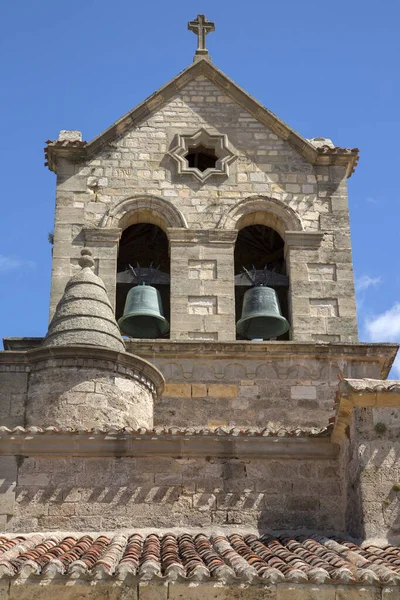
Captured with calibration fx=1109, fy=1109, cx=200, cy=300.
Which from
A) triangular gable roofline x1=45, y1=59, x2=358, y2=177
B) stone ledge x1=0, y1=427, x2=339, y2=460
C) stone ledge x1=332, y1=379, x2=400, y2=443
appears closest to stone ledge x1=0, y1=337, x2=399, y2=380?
stone ledge x1=0, y1=427, x2=339, y2=460

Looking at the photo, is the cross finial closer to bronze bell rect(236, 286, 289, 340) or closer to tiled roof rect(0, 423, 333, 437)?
bronze bell rect(236, 286, 289, 340)

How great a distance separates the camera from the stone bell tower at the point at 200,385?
8.73 m

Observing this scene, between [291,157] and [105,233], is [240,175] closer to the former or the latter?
[291,157]

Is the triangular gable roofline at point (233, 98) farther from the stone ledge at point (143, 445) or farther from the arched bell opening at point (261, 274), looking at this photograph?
the stone ledge at point (143, 445)

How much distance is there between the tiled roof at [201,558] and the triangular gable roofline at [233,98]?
731 cm

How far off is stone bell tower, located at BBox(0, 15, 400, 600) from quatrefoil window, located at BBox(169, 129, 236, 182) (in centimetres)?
3

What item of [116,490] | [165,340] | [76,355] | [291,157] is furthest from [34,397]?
[291,157]

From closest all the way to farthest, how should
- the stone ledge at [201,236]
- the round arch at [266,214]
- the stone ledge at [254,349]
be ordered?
the stone ledge at [254,349] → the stone ledge at [201,236] → the round arch at [266,214]

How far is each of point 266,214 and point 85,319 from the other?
433 centimetres

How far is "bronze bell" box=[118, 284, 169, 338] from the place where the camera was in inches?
563

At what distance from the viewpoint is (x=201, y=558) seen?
859cm

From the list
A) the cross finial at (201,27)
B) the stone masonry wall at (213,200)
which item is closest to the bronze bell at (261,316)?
the stone masonry wall at (213,200)

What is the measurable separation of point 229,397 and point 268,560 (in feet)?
16.5

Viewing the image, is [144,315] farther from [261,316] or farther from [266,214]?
[266,214]
